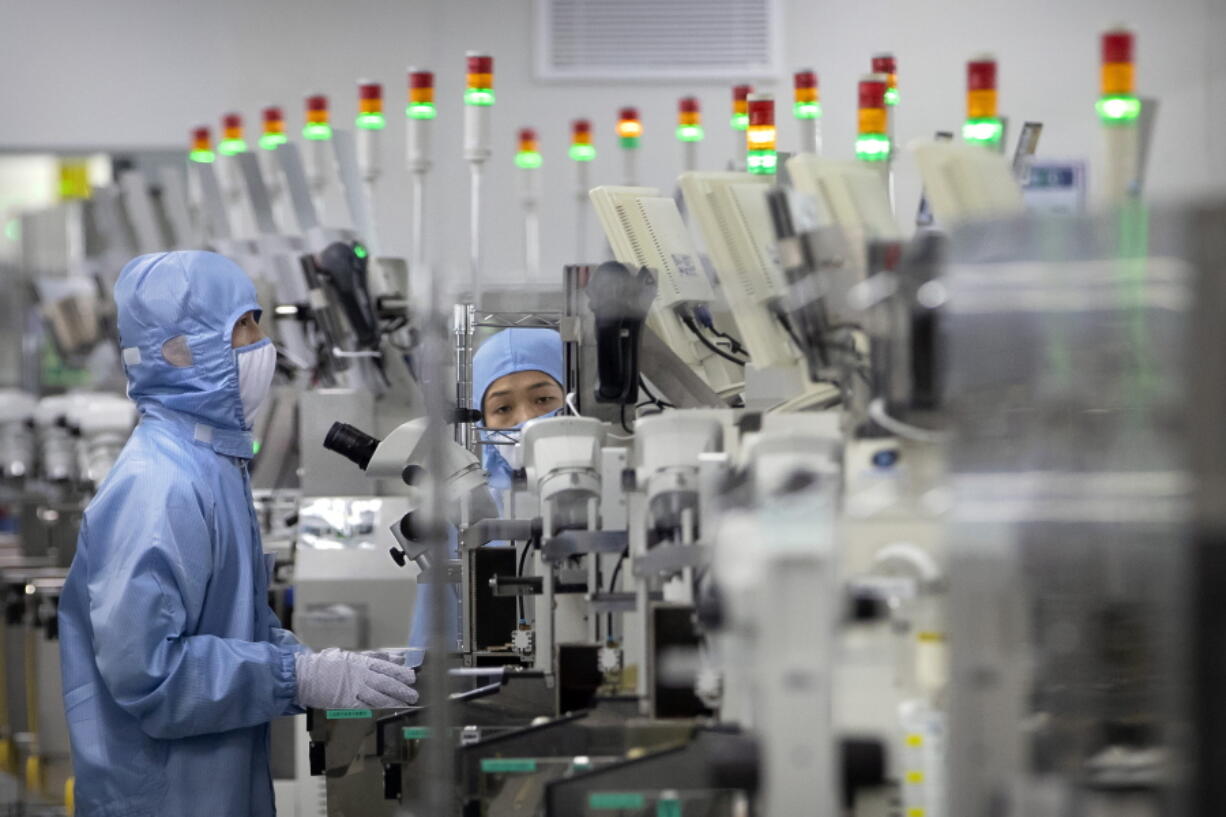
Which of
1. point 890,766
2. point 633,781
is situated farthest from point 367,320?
point 890,766

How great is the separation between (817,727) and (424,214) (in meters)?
2.96

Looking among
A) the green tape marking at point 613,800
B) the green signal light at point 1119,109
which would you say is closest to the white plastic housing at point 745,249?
the green signal light at point 1119,109

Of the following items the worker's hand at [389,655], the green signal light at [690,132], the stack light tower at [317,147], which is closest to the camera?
the worker's hand at [389,655]

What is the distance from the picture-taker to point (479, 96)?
3951 millimetres

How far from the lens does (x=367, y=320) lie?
4.54 meters

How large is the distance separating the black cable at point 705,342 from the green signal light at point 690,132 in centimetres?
151

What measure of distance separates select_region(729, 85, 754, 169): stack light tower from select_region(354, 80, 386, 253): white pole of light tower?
988 mm

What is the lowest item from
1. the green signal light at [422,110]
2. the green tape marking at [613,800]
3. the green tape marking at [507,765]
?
the green tape marking at [507,765]

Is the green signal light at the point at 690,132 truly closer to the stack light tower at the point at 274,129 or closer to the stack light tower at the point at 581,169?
the stack light tower at the point at 581,169

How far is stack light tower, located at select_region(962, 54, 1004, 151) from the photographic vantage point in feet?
7.89

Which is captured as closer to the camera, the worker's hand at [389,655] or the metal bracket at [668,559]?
the metal bracket at [668,559]

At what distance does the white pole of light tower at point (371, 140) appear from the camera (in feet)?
15.4

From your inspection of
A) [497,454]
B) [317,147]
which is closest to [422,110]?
[317,147]

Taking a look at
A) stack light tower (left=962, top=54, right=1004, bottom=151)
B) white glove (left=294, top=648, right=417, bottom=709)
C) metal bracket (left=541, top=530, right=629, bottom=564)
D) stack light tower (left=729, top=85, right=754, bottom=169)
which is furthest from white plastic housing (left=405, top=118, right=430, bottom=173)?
stack light tower (left=962, top=54, right=1004, bottom=151)
